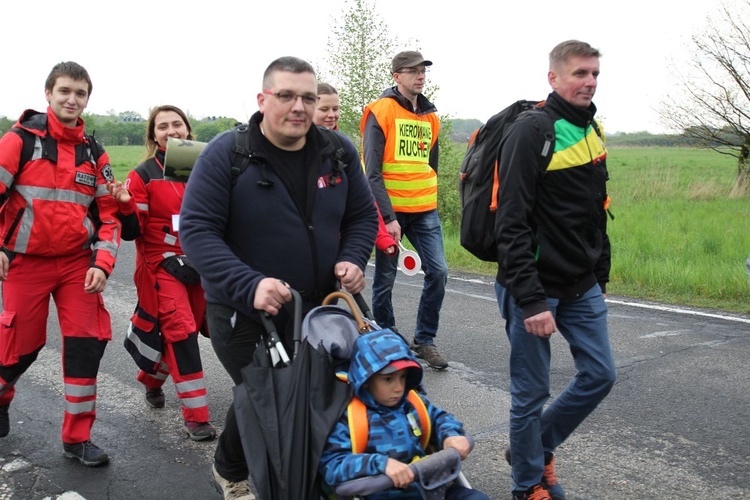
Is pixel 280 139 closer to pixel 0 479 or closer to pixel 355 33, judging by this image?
pixel 0 479

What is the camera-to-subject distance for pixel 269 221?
3.50 m

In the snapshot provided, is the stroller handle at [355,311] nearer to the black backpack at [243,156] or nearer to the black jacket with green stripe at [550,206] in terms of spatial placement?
the black backpack at [243,156]

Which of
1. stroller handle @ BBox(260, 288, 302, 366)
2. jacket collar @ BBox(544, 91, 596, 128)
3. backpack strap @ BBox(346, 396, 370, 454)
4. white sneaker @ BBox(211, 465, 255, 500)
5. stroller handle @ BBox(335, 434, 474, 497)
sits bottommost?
white sneaker @ BBox(211, 465, 255, 500)

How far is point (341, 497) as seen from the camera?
2.94 meters

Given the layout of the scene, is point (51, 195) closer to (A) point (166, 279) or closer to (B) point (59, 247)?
(B) point (59, 247)

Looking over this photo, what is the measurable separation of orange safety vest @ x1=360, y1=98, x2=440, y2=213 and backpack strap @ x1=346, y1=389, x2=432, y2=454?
3307 mm

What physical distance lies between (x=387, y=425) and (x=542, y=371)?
1065mm

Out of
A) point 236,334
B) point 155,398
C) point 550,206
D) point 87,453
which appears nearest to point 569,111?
point 550,206

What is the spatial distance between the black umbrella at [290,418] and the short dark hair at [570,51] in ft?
5.79

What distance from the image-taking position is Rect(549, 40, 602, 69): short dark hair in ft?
12.1

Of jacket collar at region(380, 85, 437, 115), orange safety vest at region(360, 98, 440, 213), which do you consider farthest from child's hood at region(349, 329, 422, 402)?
jacket collar at region(380, 85, 437, 115)

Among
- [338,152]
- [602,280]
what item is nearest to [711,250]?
[602,280]

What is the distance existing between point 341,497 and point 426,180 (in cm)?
391

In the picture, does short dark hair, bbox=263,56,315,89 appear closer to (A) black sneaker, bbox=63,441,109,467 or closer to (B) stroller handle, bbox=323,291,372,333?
(B) stroller handle, bbox=323,291,372,333
